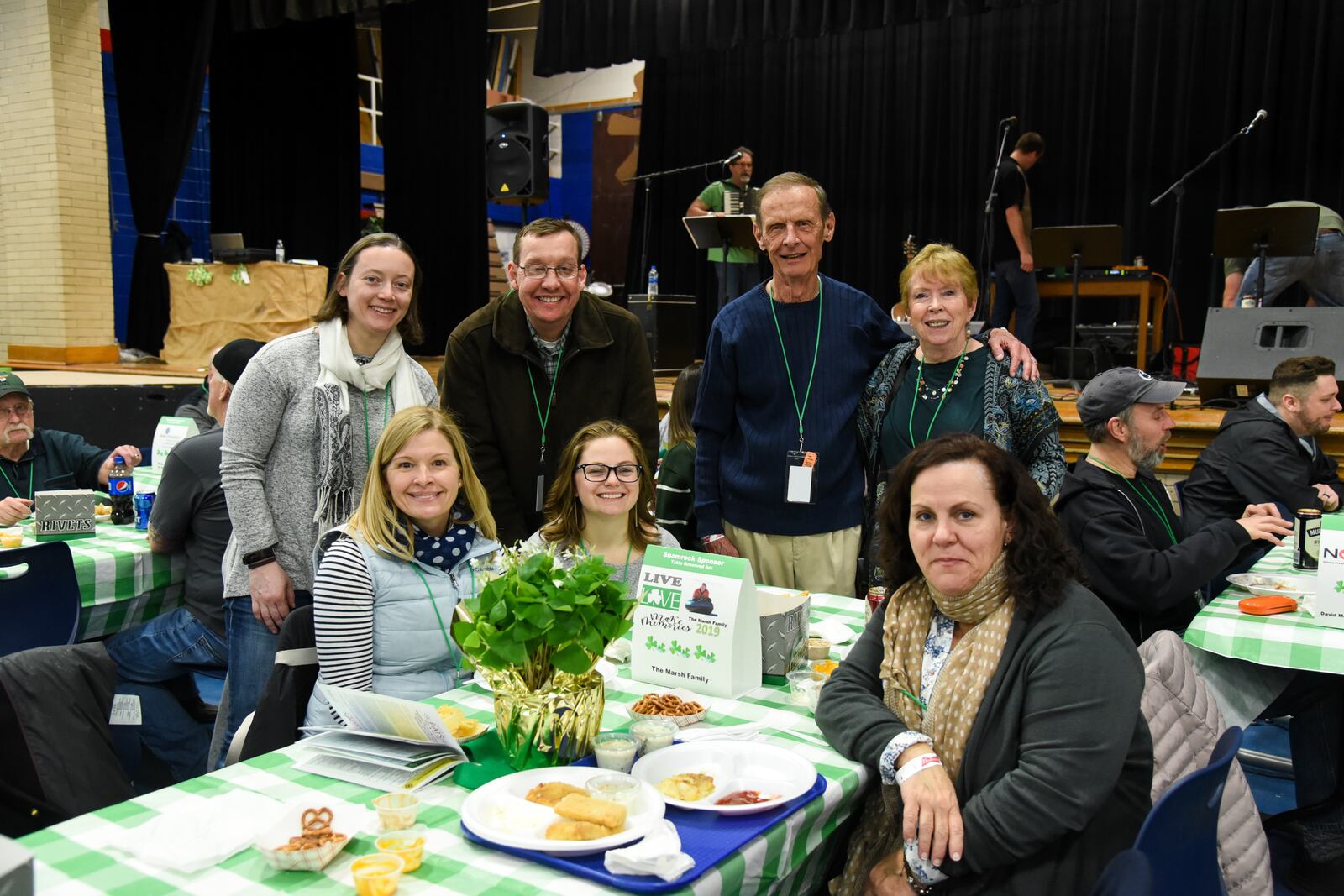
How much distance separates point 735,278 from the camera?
29.8 feet

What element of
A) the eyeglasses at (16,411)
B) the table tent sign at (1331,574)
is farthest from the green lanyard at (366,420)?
the table tent sign at (1331,574)

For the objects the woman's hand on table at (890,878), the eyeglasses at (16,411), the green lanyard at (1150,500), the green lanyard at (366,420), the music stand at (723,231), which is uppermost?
the music stand at (723,231)

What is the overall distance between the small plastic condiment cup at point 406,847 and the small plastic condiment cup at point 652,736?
43 cm

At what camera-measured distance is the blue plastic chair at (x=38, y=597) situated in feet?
8.61

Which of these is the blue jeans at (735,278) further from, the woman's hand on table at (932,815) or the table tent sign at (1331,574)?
the woman's hand on table at (932,815)

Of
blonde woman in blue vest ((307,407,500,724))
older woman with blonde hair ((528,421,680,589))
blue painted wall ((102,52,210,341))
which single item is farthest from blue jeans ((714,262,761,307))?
blonde woman in blue vest ((307,407,500,724))

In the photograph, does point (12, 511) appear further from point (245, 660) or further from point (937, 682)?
point (937, 682)

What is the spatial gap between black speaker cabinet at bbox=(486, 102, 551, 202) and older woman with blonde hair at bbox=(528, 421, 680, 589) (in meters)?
6.81

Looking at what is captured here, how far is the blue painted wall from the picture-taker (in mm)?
10039

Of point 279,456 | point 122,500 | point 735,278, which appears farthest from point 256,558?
point 735,278

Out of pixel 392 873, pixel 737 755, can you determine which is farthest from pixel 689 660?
pixel 392 873

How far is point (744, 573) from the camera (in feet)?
6.27

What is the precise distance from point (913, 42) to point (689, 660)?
32.0 feet

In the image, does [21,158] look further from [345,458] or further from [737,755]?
[737,755]
